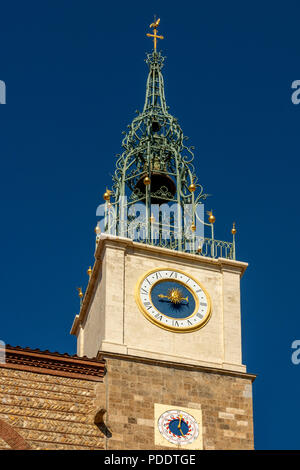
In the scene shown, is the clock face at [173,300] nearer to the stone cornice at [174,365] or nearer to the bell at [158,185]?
the stone cornice at [174,365]

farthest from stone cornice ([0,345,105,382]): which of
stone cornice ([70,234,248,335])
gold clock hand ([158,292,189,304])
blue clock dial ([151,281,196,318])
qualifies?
stone cornice ([70,234,248,335])

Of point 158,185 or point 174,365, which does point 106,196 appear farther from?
point 174,365

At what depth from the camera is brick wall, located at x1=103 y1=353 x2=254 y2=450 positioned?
38031mm

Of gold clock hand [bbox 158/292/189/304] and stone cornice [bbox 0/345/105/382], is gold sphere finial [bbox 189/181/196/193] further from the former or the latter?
stone cornice [bbox 0/345/105/382]

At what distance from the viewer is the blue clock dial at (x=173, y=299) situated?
135ft

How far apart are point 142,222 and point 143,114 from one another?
5.55 m

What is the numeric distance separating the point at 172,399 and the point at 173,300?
3.78 meters

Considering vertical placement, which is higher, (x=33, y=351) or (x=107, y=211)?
(x=107, y=211)

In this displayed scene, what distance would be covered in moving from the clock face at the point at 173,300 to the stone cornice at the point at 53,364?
302cm

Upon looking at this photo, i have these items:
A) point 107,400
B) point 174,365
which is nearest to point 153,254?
point 174,365

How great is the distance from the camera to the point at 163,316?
4100 centimetres
